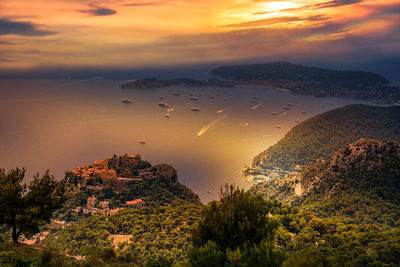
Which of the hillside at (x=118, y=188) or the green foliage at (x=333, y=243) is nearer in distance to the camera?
the green foliage at (x=333, y=243)

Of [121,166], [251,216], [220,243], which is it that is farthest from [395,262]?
[121,166]

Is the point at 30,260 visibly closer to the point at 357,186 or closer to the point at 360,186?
the point at 357,186

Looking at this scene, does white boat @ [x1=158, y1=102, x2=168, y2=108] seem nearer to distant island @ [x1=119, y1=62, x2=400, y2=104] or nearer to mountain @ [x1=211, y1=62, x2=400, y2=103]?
distant island @ [x1=119, y1=62, x2=400, y2=104]

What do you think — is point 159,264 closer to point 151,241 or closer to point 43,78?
point 151,241

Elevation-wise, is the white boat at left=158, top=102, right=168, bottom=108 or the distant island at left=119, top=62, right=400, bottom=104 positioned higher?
the distant island at left=119, top=62, right=400, bottom=104

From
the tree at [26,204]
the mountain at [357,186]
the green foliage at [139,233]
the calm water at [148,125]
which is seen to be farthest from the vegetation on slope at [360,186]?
the calm water at [148,125]

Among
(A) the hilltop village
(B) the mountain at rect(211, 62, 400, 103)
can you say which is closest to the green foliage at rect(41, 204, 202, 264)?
(A) the hilltop village

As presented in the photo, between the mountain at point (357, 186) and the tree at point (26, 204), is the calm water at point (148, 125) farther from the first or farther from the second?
the tree at point (26, 204)
